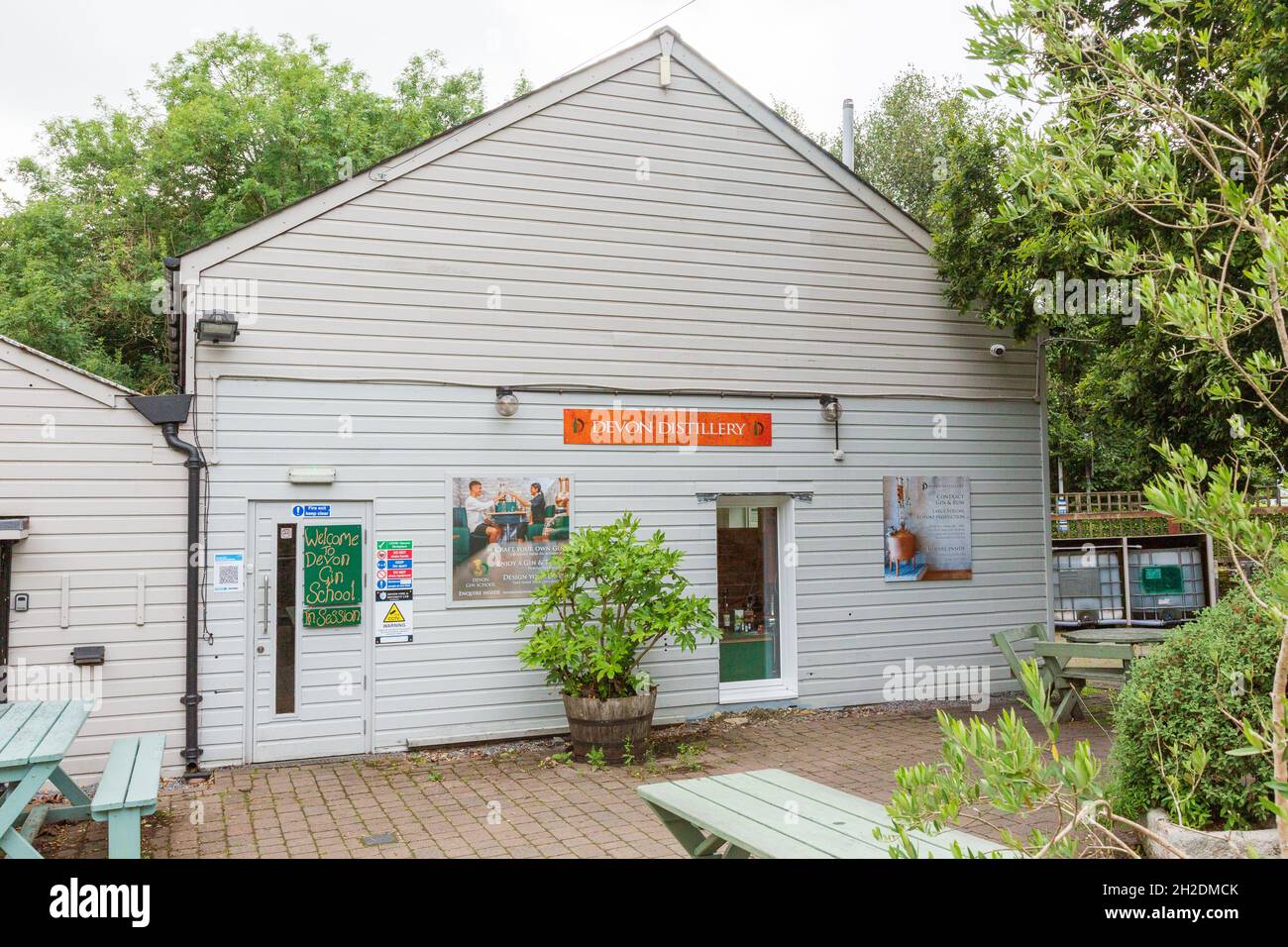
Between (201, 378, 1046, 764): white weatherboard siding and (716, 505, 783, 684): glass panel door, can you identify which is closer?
(201, 378, 1046, 764): white weatherboard siding

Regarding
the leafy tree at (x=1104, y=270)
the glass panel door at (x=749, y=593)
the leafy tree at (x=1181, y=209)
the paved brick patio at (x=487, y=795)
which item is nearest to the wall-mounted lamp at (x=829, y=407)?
the glass panel door at (x=749, y=593)

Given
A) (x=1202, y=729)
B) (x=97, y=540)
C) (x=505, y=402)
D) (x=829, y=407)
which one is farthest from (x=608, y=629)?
(x=1202, y=729)

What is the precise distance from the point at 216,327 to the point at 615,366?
343 cm

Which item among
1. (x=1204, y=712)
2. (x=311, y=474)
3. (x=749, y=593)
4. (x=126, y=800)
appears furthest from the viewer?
(x=749, y=593)

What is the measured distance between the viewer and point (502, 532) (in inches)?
348

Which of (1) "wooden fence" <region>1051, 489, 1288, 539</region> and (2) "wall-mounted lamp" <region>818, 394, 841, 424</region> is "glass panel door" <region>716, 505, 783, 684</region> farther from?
(1) "wooden fence" <region>1051, 489, 1288, 539</region>

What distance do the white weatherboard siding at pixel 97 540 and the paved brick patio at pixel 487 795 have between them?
86 cm

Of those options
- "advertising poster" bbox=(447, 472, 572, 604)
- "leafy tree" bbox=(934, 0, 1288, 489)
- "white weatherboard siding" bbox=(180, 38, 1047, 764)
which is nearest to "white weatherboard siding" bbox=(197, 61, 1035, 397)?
"white weatherboard siding" bbox=(180, 38, 1047, 764)

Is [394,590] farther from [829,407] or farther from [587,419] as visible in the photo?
[829,407]

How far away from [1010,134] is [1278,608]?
2.29 metres

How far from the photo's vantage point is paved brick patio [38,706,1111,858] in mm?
5930

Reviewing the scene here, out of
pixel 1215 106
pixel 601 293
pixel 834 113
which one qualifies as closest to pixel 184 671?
pixel 601 293

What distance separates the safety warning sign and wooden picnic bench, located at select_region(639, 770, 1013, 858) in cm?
426

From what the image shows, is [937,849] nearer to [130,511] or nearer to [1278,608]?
[1278,608]
